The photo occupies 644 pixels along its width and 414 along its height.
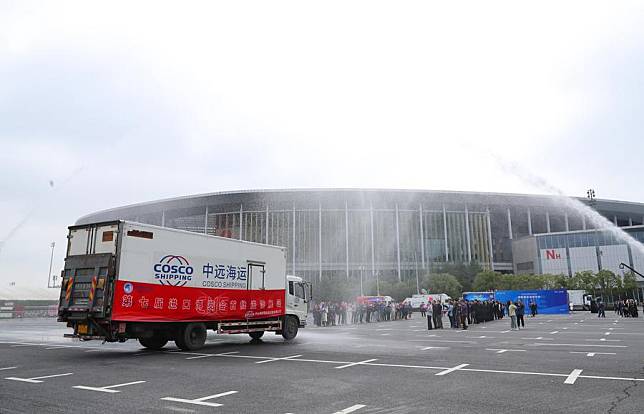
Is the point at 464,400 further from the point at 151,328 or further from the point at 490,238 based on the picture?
the point at 490,238

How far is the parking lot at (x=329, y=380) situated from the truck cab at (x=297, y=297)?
4657 mm

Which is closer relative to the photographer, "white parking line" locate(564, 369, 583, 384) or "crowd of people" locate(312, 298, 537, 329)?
"white parking line" locate(564, 369, 583, 384)

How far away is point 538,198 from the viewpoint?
322 feet

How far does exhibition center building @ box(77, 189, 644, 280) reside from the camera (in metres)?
93.1

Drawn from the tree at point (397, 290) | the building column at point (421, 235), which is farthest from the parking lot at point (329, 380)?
the building column at point (421, 235)

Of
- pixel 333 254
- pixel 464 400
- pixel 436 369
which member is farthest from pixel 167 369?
pixel 333 254

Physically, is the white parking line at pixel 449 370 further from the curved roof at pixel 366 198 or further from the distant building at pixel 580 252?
the distant building at pixel 580 252

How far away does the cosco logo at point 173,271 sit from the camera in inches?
586

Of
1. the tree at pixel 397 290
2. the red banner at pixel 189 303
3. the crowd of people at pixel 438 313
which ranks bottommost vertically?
the crowd of people at pixel 438 313

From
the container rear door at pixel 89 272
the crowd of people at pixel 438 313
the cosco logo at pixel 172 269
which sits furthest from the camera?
the crowd of people at pixel 438 313

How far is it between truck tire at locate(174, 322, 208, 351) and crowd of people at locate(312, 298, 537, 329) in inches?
580

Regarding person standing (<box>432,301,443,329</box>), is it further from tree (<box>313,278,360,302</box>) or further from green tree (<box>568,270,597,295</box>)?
green tree (<box>568,270,597,295</box>)

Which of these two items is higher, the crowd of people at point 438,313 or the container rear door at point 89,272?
the container rear door at point 89,272

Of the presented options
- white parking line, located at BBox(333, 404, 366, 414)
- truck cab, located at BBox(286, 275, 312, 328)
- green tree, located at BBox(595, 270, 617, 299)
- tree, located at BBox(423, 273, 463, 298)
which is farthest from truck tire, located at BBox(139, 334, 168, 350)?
green tree, located at BBox(595, 270, 617, 299)
